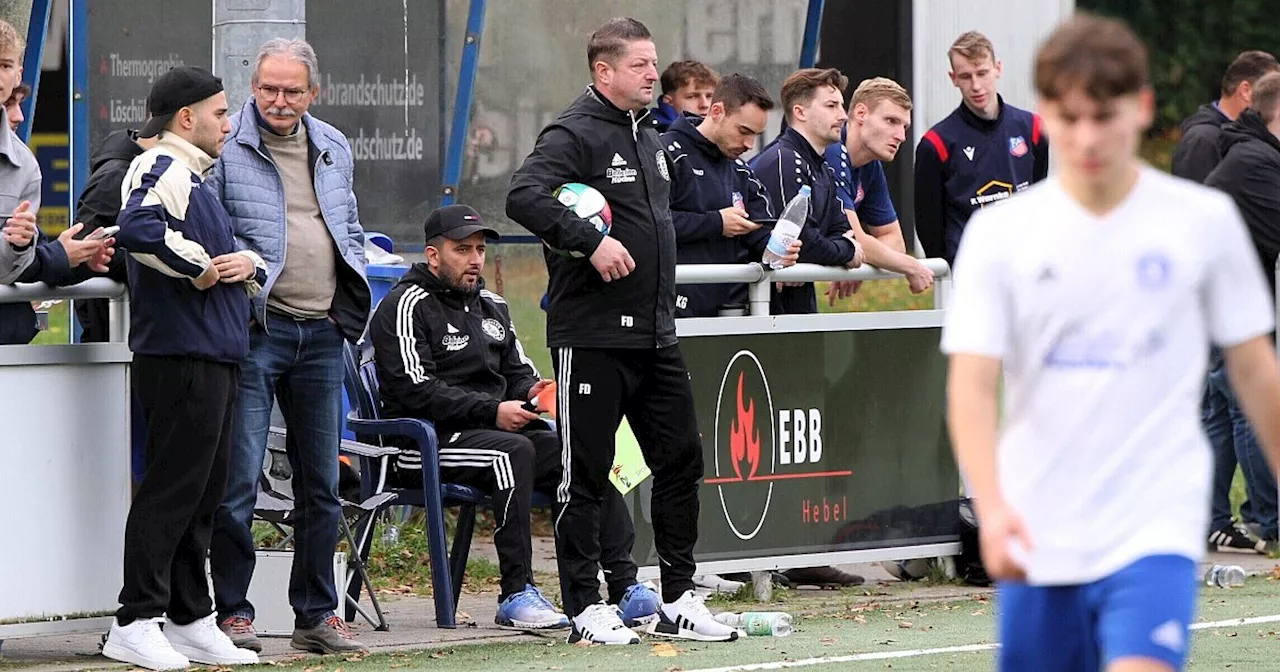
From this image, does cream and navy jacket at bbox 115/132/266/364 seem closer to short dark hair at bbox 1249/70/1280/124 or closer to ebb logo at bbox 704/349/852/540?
ebb logo at bbox 704/349/852/540

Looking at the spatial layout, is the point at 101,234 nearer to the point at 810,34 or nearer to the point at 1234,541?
the point at 1234,541

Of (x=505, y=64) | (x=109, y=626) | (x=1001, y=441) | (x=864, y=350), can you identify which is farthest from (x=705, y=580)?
(x=1001, y=441)

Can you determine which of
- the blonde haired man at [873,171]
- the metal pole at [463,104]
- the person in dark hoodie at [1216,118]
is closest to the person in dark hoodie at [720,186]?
the blonde haired man at [873,171]

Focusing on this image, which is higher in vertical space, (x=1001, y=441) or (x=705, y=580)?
(x=1001, y=441)

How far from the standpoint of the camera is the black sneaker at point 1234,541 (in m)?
10.6

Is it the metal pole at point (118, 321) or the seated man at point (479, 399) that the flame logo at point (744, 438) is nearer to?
the seated man at point (479, 399)

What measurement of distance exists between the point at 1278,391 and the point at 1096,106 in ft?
1.95

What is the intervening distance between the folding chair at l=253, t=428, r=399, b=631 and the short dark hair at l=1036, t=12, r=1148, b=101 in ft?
15.7

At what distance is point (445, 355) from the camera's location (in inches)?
337

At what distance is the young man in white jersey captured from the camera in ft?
12.3

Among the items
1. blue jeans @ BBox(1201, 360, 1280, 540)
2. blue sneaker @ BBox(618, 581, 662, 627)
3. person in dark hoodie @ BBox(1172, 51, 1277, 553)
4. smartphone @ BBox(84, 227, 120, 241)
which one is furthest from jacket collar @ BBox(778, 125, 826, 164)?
smartphone @ BBox(84, 227, 120, 241)

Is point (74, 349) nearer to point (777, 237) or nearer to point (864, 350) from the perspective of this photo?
point (777, 237)

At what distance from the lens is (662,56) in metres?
12.4

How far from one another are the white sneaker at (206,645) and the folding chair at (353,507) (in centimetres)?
89
